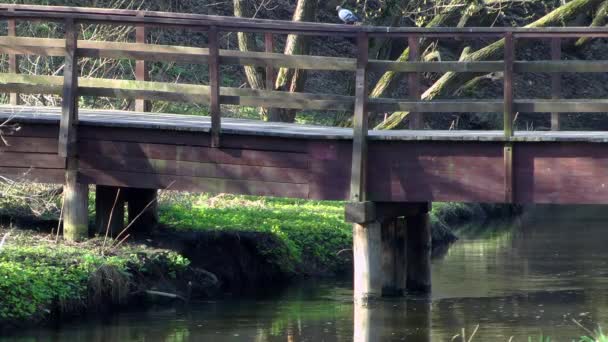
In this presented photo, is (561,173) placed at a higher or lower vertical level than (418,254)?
higher

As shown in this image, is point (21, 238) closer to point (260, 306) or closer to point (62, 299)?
point (62, 299)

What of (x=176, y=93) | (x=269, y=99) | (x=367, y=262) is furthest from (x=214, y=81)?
(x=367, y=262)

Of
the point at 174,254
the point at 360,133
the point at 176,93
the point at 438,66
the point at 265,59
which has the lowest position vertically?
the point at 174,254

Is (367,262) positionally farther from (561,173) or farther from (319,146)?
(561,173)

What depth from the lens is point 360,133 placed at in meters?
13.0

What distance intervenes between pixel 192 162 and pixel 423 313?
308cm

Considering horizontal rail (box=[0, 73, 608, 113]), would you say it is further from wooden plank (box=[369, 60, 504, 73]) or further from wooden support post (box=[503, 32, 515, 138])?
wooden plank (box=[369, 60, 504, 73])

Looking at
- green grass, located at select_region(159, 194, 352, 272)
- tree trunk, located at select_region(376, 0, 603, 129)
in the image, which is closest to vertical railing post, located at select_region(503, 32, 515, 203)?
green grass, located at select_region(159, 194, 352, 272)

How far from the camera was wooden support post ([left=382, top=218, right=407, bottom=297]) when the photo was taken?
1406 cm

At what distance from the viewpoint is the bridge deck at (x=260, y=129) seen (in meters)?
12.8

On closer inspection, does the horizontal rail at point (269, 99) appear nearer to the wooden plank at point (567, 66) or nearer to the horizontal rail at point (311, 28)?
the wooden plank at point (567, 66)

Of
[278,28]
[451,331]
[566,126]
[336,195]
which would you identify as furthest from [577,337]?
[566,126]

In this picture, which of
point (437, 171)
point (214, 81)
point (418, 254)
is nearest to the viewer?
point (437, 171)

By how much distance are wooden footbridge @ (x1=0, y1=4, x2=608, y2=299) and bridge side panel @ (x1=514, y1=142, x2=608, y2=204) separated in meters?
0.01
